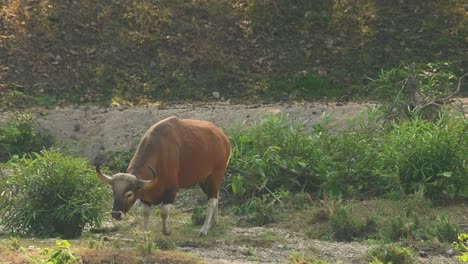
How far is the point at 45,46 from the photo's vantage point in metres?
21.1

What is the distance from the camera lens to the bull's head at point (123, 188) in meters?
10.8

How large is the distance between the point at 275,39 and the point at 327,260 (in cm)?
1250

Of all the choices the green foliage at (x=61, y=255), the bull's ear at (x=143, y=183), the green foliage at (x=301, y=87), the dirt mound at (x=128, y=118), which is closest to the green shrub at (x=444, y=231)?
the bull's ear at (x=143, y=183)

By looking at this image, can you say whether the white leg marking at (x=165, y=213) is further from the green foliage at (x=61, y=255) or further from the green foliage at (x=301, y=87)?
the green foliage at (x=301, y=87)

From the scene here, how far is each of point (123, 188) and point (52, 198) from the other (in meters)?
1.04

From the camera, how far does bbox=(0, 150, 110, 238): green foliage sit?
37.1 ft

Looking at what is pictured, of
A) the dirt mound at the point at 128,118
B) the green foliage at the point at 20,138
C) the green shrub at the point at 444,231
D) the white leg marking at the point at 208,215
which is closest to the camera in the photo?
the green shrub at the point at 444,231

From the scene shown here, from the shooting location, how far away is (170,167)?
1157 centimetres

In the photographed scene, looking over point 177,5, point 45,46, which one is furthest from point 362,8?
point 45,46

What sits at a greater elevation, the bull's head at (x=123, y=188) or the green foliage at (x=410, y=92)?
the bull's head at (x=123, y=188)

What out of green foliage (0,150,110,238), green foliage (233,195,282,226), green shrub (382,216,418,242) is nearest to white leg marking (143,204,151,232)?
green foliage (0,150,110,238)

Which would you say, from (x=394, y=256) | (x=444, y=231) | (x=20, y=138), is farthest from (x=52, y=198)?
(x=20, y=138)

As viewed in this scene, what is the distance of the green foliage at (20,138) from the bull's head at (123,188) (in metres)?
6.24

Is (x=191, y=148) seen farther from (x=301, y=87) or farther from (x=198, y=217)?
(x=301, y=87)
